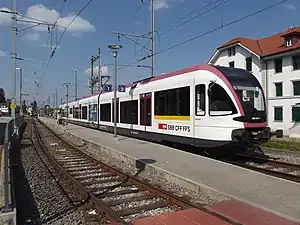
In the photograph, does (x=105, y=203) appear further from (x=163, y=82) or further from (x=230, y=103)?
(x=163, y=82)

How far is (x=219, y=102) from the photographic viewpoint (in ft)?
34.9

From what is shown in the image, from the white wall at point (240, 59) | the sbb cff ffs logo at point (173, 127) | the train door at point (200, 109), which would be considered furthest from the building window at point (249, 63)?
the train door at point (200, 109)

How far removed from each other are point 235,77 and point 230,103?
1052 mm

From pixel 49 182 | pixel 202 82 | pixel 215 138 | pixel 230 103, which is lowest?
pixel 49 182

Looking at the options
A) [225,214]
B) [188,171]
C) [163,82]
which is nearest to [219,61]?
[163,82]

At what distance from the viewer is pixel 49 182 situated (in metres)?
9.30

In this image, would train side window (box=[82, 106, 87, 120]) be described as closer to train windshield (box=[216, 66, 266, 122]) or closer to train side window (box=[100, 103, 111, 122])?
train side window (box=[100, 103, 111, 122])

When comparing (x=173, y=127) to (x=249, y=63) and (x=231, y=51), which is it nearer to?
(x=249, y=63)

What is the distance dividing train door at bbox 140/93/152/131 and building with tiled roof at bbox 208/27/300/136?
1738 cm

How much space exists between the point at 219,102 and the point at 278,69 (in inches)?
1054

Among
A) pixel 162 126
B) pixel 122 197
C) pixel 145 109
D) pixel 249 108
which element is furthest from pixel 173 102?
pixel 122 197

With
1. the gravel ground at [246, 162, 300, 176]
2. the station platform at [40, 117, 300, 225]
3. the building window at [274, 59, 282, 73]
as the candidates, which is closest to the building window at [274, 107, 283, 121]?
the building window at [274, 59, 282, 73]

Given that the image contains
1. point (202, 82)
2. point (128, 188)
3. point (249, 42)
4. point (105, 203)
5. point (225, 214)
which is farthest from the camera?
point (249, 42)

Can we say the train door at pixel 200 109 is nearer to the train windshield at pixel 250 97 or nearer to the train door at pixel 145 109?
the train windshield at pixel 250 97
